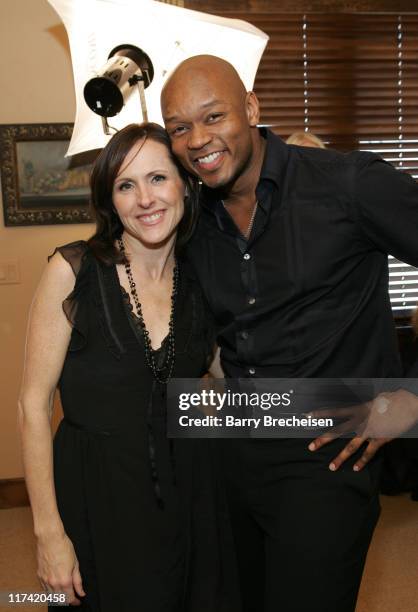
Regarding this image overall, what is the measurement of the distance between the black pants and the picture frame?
2245 millimetres

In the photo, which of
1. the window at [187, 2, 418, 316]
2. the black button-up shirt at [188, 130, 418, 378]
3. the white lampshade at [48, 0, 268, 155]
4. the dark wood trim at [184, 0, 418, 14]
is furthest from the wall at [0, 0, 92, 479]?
the black button-up shirt at [188, 130, 418, 378]

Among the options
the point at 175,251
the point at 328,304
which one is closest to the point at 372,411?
the point at 328,304

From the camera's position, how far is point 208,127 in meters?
1.46

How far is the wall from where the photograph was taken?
3428 mm

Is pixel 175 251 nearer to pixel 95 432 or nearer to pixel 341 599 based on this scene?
pixel 95 432

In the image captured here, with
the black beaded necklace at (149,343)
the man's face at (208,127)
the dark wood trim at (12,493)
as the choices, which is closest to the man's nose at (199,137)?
the man's face at (208,127)

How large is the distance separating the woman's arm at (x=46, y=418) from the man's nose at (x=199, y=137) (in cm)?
37

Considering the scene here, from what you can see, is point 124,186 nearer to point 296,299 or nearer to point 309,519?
point 296,299

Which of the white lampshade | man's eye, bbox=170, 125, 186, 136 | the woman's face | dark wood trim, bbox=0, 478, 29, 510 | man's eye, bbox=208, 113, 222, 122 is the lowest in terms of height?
dark wood trim, bbox=0, 478, 29, 510

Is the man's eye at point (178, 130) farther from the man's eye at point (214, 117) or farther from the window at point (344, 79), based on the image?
the window at point (344, 79)

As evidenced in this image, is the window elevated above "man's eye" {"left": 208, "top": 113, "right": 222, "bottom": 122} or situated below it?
above

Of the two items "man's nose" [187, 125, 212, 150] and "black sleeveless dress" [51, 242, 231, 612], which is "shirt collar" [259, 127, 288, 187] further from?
"black sleeveless dress" [51, 242, 231, 612]

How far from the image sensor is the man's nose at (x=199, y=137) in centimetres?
144

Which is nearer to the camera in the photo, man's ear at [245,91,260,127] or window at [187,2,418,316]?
man's ear at [245,91,260,127]
